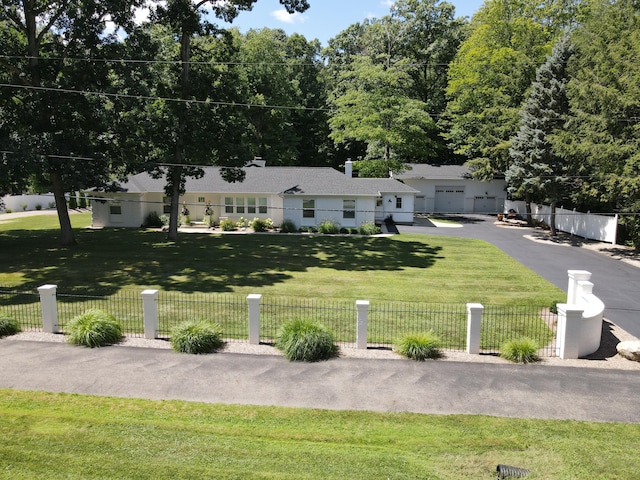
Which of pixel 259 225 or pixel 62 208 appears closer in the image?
pixel 62 208

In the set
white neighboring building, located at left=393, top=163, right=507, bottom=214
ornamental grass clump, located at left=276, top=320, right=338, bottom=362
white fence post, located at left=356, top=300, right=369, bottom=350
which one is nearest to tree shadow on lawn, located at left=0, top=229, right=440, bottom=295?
ornamental grass clump, located at left=276, top=320, right=338, bottom=362

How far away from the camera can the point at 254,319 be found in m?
12.6

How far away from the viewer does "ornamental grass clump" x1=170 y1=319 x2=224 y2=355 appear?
12.0 meters

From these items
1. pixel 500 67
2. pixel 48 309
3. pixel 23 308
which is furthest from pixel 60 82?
pixel 500 67

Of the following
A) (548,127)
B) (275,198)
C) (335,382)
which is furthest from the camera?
(275,198)

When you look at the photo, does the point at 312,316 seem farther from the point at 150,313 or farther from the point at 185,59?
the point at 185,59

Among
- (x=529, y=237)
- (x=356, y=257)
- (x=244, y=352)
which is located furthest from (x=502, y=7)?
(x=244, y=352)

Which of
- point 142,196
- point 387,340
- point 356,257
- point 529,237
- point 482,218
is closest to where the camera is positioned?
point 387,340

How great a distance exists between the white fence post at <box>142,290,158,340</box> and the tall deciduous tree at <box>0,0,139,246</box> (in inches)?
572

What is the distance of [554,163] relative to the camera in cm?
→ 3444

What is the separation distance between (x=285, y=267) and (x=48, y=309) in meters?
11.5

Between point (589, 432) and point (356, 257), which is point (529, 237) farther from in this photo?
point (589, 432)

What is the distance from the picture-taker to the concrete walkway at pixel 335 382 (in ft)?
31.2

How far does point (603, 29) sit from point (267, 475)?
30818 mm
